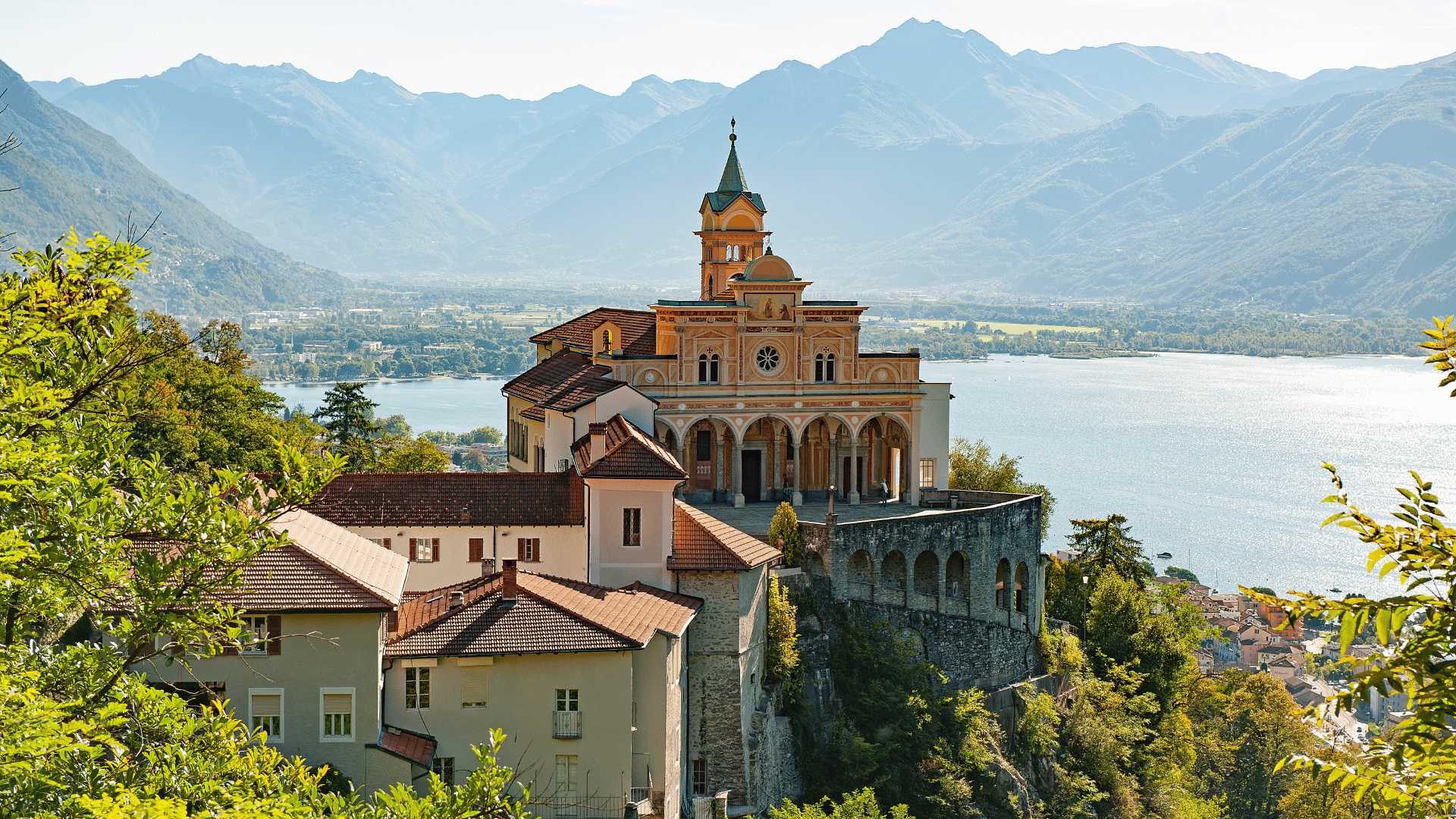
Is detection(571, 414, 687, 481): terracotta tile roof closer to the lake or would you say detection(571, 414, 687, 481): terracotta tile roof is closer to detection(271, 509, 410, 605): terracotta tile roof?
detection(271, 509, 410, 605): terracotta tile roof

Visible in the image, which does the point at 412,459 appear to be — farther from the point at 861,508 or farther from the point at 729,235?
the point at 861,508

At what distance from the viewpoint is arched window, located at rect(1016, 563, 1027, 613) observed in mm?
46906

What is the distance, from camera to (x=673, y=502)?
35.5m

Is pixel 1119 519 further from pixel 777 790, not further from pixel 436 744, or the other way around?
pixel 436 744

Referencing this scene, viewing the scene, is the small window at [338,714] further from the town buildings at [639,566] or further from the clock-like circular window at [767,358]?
the clock-like circular window at [767,358]

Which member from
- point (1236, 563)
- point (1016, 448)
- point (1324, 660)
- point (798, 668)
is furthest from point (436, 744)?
point (1016, 448)

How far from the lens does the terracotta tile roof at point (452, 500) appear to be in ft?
122

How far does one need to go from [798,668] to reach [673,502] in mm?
5824

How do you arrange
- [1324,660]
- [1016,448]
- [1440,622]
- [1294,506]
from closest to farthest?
1. [1440,622]
2. [1324,660]
3. [1294,506]
4. [1016,448]

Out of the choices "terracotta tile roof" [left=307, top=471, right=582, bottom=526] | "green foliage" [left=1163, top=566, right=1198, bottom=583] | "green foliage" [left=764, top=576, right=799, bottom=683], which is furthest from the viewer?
"green foliage" [left=1163, top=566, right=1198, bottom=583]

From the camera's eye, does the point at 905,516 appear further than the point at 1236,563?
No

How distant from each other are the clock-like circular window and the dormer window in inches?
48.5

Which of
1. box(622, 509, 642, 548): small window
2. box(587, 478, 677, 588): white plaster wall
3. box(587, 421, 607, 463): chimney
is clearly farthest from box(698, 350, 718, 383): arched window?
box(622, 509, 642, 548): small window

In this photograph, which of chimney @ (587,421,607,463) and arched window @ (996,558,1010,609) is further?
arched window @ (996,558,1010,609)
